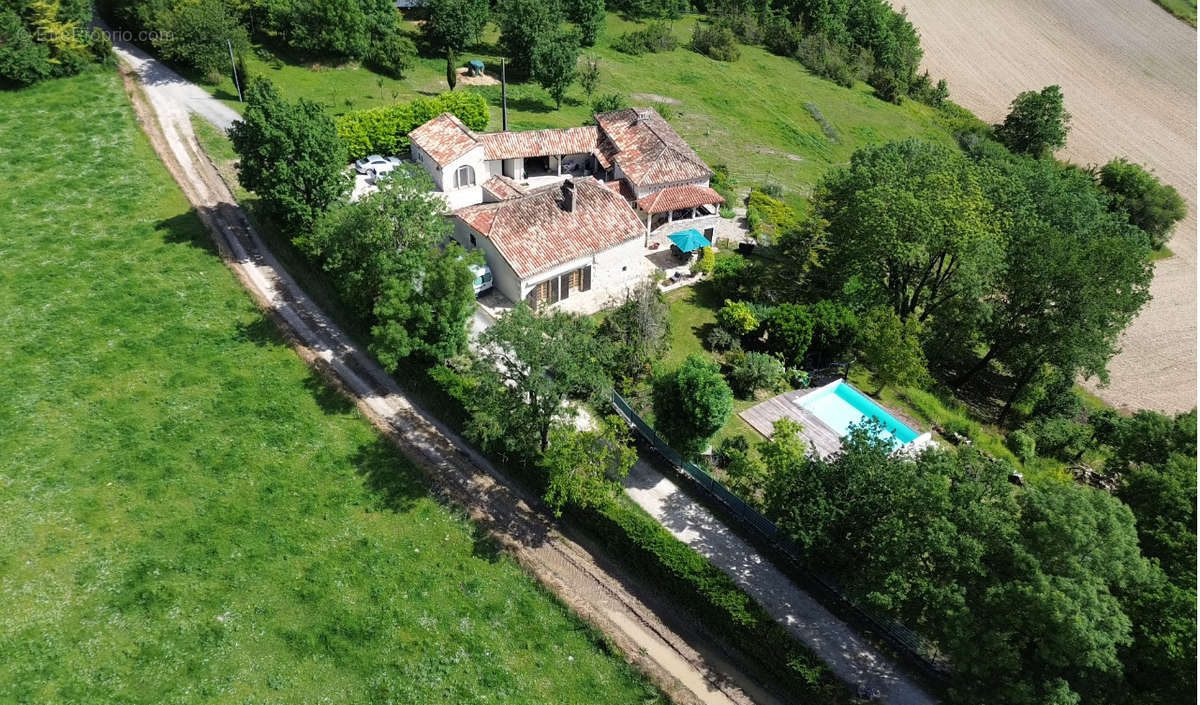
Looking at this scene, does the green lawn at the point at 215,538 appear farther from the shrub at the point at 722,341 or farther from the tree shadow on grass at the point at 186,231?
the shrub at the point at 722,341

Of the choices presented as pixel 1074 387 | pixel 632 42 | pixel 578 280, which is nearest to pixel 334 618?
pixel 578 280

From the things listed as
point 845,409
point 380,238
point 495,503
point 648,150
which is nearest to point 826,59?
point 648,150

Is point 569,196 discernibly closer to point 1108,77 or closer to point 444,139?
point 444,139

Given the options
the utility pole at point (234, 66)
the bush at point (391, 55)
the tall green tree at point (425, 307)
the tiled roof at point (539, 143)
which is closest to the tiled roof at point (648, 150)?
the tiled roof at point (539, 143)

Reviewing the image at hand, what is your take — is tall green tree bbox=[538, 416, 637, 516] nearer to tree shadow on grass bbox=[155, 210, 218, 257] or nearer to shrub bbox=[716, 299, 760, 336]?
shrub bbox=[716, 299, 760, 336]

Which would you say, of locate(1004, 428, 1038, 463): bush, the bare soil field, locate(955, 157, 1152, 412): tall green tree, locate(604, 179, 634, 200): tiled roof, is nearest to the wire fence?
locate(1004, 428, 1038, 463): bush

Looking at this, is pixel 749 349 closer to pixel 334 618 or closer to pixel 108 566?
pixel 334 618
